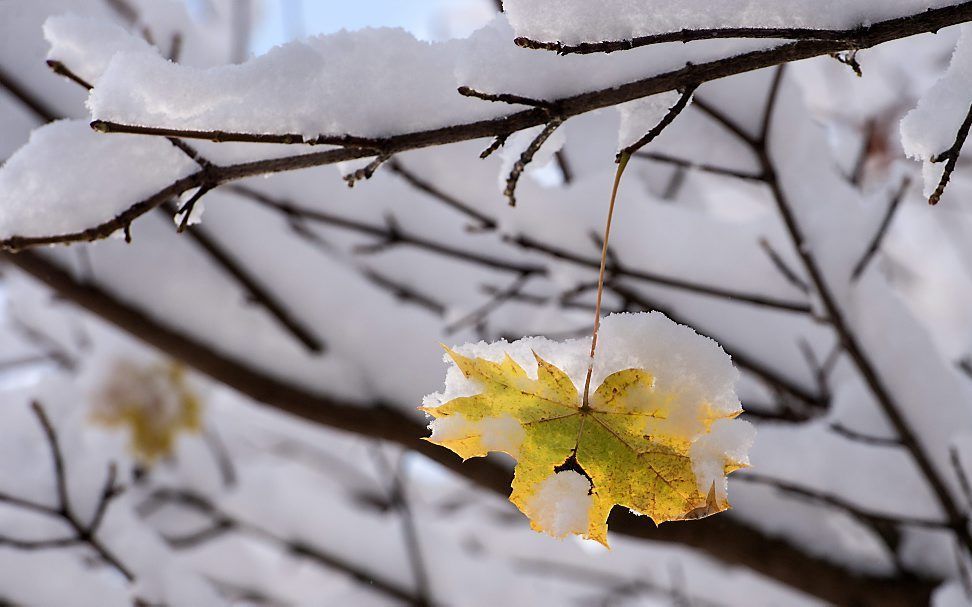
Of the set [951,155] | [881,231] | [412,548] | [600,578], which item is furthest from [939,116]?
[600,578]

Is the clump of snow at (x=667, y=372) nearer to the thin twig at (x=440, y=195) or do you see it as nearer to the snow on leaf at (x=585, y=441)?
the snow on leaf at (x=585, y=441)

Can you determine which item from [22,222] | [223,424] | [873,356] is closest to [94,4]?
[22,222]

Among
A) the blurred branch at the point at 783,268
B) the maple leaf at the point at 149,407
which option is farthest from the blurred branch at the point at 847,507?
the maple leaf at the point at 149,407

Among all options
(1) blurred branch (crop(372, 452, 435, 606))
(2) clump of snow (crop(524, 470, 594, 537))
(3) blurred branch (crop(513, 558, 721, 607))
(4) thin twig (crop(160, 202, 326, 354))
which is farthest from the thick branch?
(3) blurred branch (crop(513, 558, 721, 607))

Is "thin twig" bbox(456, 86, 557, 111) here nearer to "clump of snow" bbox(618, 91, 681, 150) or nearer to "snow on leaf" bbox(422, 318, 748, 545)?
"clump of snow" bbox(618, 91, 681, 150)

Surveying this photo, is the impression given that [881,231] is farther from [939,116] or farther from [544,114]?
[544,114]

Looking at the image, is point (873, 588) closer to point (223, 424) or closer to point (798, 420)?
point (798, 420)
